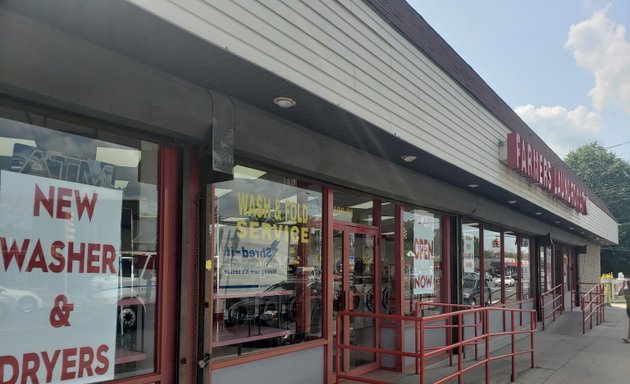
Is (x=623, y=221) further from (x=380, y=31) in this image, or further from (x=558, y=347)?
(x=380, y=31)

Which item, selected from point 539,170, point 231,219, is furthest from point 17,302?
point 539,170

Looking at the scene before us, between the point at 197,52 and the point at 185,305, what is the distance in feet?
7.01

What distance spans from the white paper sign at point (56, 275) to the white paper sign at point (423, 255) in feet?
19.2

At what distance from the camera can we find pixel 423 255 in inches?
364

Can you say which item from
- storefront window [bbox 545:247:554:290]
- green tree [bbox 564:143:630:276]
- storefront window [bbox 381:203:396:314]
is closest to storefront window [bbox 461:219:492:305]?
storefront window [bbox 381:203:396:314]

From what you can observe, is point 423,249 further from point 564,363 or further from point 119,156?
point 119,156

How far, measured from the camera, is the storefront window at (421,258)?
8726 millimetres

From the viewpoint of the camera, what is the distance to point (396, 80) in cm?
595

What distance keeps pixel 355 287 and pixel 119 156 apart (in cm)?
434

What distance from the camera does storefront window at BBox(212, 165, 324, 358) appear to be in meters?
5.32

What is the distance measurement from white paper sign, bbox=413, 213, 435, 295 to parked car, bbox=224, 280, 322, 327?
2882 millimetres

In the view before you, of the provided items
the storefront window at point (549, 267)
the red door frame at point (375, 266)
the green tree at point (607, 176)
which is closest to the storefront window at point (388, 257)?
the red door frame at point (375, 266)

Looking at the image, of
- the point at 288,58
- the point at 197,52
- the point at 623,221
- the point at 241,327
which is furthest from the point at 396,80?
the point at 623,221

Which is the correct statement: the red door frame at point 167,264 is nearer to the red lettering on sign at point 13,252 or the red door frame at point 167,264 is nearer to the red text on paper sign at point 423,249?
the red lettering on sign at point 13,252
